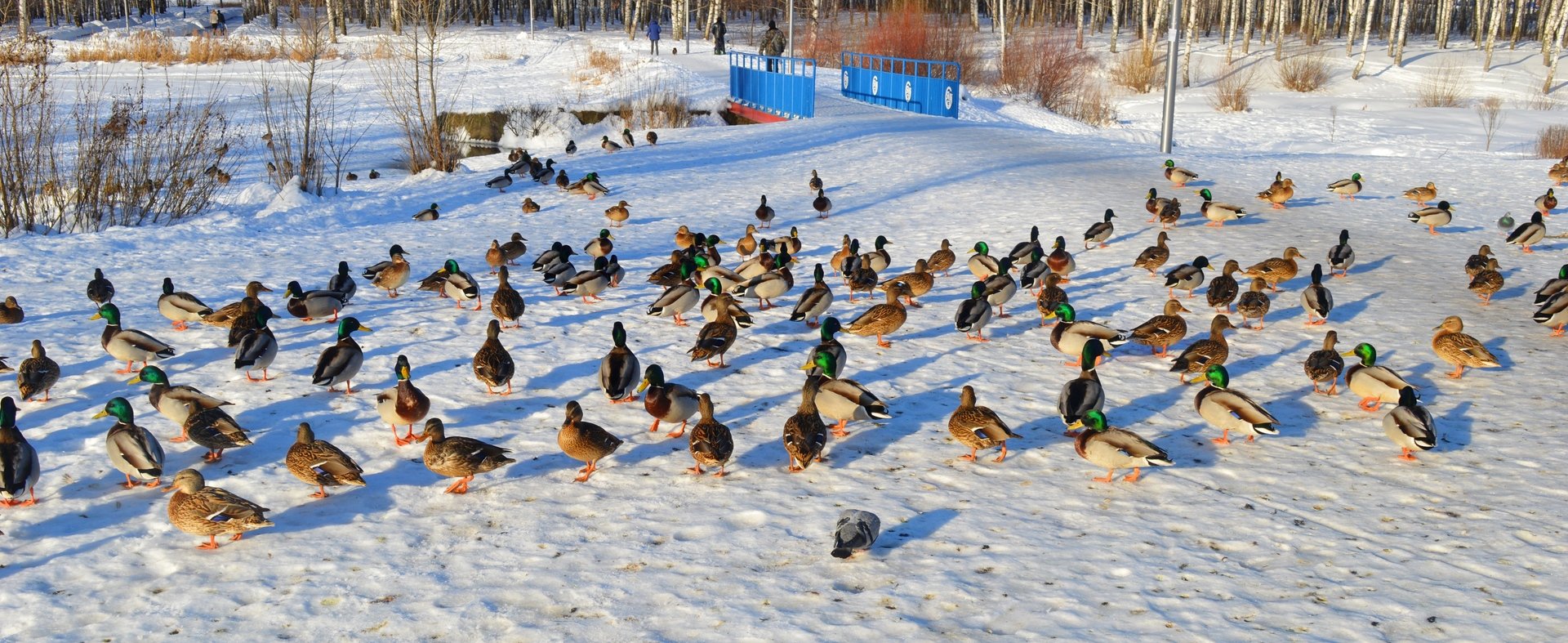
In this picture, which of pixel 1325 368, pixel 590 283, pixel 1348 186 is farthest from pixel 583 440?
pixel 1348 186

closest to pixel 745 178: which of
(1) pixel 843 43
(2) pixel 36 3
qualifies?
(1) pixel 843 43

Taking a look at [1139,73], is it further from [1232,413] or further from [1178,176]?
[1232,413]

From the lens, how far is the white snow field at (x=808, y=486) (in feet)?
19.3

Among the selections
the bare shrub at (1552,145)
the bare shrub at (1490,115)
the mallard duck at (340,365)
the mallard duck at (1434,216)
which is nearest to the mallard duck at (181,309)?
the mallard duck at (340,365)

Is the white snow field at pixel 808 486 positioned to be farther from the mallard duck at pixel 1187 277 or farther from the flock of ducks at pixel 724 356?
the mallard duck at pixel 1187 277

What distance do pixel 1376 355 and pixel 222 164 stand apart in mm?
23665

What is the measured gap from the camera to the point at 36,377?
8.51 metres

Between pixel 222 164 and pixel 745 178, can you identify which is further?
pixel 222 164

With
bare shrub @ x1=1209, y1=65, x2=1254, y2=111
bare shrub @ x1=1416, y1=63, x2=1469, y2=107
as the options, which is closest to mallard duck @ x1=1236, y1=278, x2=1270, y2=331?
bare shrub @ x1=1209, y1=65, x2=1254, y2=111

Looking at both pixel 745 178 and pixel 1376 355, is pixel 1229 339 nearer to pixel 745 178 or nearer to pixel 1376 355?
pixel 1376 355

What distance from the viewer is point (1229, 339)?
36.9ft

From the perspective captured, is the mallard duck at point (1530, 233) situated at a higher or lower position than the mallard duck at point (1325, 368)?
higher

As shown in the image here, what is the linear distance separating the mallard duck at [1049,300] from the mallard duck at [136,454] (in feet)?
26.1

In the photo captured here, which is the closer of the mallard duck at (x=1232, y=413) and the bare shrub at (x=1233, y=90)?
the mallard duck at (x=1232, y=413)
